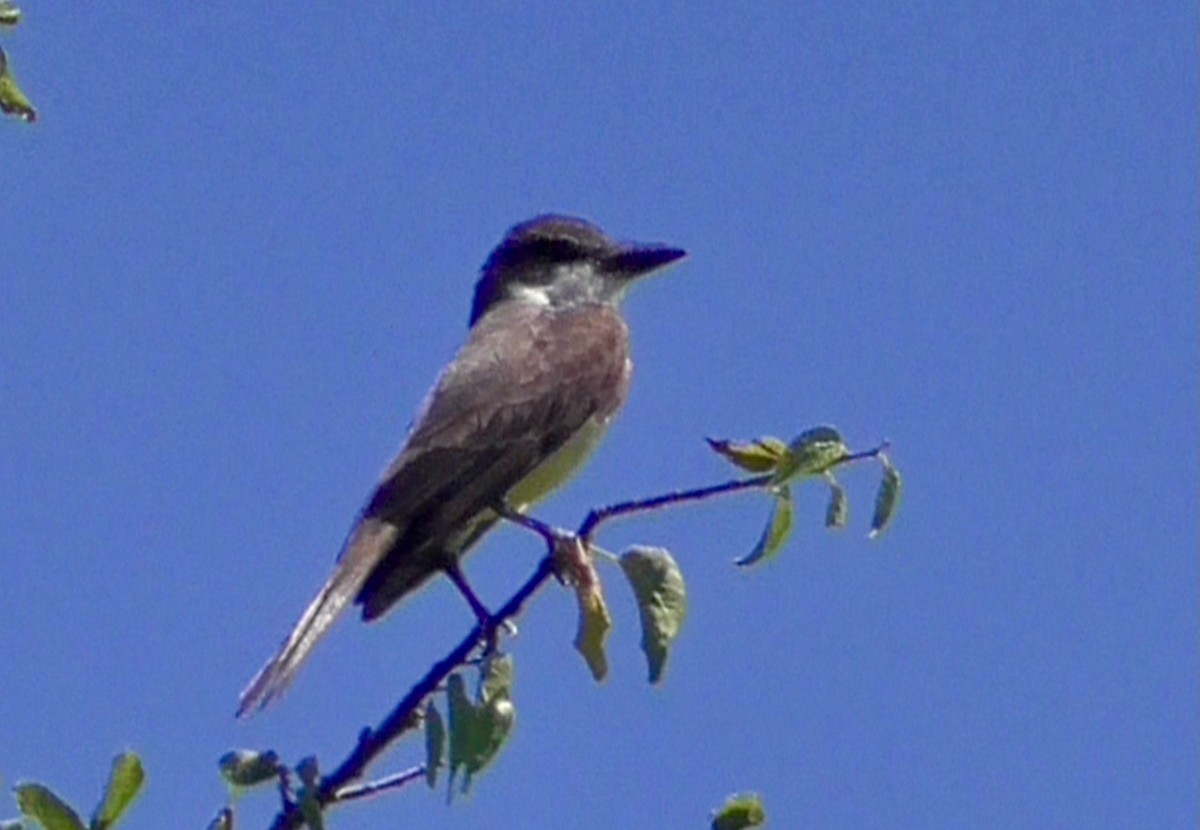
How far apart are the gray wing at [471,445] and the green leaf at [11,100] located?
144 cm

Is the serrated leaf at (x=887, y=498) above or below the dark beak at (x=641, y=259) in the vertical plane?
below

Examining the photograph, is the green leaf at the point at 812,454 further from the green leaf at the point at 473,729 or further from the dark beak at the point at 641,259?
the dark beak at the point at 641,259

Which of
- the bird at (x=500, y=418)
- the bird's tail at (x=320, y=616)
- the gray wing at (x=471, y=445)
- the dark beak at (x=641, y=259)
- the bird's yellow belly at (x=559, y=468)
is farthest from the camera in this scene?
the dark beak at (x=641, y=259)

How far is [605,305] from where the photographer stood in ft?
27.5

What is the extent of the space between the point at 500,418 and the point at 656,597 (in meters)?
3.66

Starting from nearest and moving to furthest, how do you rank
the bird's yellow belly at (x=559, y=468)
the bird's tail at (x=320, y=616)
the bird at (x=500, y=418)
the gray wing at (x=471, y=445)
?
the bird's tail at (x=320, y=616) → the gray wing at (x=471, y=445) → the bird at (x=500, y=418) → the bird's yellow belly at (x=559, y=468)

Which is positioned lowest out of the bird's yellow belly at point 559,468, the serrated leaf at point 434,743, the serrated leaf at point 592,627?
the serrated leaf at point 434,743

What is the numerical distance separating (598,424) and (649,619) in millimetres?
4124

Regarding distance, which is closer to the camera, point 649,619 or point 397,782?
point 397,782

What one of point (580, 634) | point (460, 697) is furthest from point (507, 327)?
point (460, 697)

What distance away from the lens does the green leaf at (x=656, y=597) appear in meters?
3.13

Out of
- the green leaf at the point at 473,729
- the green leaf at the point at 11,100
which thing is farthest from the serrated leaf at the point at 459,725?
the green leaf at the point at 11,100

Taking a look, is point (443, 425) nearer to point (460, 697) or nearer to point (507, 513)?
point (507, 513)

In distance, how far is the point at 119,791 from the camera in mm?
2676
